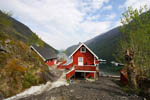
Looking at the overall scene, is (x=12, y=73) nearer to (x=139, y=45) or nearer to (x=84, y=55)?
(x=84, y=55)

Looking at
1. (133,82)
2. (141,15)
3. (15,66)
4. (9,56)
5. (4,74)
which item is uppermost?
(141,15)

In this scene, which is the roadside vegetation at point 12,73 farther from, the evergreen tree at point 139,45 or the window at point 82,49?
the evergreen tree at point 139,45

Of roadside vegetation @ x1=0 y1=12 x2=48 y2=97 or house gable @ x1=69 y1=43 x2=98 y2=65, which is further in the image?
house gable @ x1=69 y1=43 x2=98 y2=65

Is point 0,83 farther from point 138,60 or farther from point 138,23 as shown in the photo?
point 138,23

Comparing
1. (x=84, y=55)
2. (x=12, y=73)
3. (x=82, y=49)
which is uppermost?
(x=82, y=49)

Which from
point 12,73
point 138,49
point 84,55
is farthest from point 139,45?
point 12,73

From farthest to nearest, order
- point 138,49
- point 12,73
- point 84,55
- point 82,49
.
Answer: point 82,49 < point 84,55 < point 138,49 < point 12,73

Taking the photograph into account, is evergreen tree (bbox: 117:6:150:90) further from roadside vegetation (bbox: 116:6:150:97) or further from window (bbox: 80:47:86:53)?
window (bbox: 80:47:86:53)

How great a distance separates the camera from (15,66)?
1138 cm

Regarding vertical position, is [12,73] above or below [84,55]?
below

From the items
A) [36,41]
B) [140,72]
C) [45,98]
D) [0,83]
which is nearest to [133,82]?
[140,72]

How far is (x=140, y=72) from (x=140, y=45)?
13.4 ft

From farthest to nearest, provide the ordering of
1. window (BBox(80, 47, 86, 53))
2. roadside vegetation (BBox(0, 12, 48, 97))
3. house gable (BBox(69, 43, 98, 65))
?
window (BBox(80, 47, 86, 53)) → house gable (BBox(69, 43, 98, 65)) → roadside vegetation (BBox(0, 12, 48, 97))

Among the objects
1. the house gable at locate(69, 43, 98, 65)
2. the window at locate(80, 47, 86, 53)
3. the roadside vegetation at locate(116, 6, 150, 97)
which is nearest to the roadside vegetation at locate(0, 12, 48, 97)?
the house gable at locate(69, 43, 98, 65)
